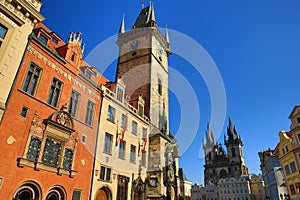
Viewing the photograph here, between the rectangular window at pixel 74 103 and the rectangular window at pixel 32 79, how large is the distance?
304cm

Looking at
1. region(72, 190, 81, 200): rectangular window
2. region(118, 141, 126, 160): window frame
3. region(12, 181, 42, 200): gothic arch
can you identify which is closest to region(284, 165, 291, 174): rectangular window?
region(118, 141, 126, 160): window frame

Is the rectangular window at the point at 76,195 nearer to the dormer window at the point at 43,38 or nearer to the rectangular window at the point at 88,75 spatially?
the rectangular window at the point at 88,75

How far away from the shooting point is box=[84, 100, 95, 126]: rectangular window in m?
16.5

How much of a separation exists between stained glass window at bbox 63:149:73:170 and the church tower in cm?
10705

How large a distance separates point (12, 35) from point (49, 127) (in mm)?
5980

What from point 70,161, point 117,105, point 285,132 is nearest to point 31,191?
point 70,161

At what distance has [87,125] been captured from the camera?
16156 mm

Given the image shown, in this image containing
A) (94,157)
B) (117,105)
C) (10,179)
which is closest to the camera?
(10,179)

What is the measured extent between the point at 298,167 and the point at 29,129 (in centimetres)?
3041

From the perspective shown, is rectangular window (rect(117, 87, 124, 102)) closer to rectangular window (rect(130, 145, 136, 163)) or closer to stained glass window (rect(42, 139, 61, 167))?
rectangular window (rect(130, 145, 136, 163))

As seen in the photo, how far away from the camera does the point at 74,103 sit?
51.3 ft

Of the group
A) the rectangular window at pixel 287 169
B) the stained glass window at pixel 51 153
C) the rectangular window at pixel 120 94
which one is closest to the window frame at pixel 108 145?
the rectangular window at pixel 120 94

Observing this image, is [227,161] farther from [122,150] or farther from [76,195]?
[76,195]

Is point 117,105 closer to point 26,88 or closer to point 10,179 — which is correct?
point 26,88
